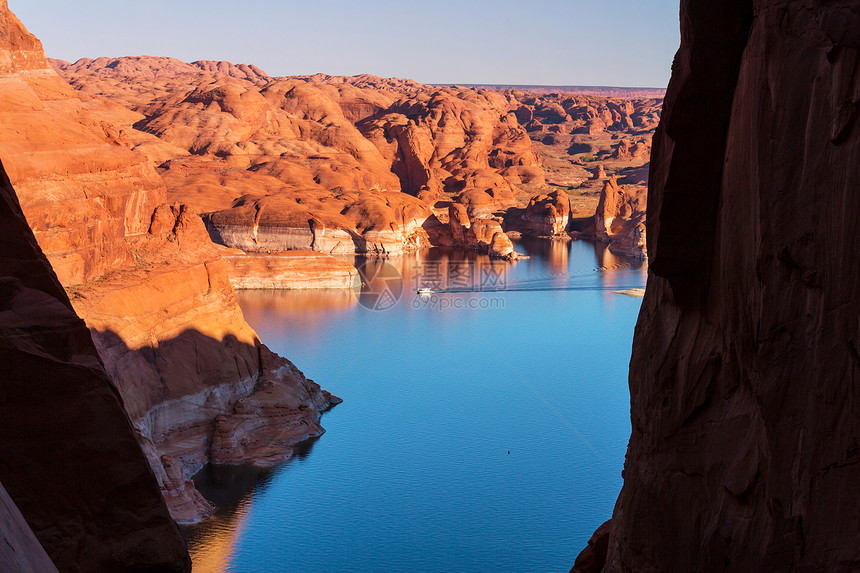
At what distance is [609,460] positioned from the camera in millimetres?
32062

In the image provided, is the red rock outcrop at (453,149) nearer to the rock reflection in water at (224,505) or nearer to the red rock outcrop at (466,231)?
the red rock outcrop at (466,231)

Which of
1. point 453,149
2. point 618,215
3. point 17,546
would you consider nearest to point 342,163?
point 453,149

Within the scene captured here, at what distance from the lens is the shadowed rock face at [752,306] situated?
7004 mm

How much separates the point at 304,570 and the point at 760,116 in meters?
19.8

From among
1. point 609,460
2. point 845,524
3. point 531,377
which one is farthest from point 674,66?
point 531,377

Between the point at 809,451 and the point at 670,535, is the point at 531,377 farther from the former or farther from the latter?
the point at 809,451

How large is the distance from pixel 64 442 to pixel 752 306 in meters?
8.30

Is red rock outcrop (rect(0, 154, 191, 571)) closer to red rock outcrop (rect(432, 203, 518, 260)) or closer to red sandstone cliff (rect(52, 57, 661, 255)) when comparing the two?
red sandstone cliff (rect(52, 57, 661, 255))

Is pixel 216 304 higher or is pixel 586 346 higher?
pixel 216 304

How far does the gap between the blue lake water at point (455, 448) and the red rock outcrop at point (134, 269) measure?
262cm

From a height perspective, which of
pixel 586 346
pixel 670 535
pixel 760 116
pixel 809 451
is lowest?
pixel 586 346

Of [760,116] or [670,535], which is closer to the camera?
[760,116]

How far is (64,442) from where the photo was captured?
10.0m

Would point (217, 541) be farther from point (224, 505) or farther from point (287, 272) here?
point (287, 272)
